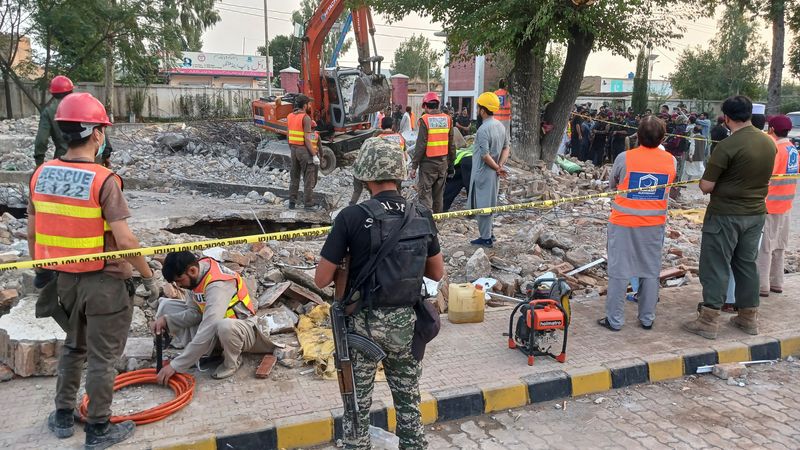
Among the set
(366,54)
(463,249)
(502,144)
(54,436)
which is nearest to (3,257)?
(54,436)

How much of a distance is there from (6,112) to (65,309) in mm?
26900

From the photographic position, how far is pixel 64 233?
10.7 feet

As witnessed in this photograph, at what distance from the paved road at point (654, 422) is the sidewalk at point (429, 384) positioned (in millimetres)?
163

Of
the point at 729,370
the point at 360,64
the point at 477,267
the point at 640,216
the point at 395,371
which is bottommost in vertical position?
the point at 729,370

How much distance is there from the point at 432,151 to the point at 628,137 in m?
8.28

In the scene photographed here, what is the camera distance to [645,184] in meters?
5.18

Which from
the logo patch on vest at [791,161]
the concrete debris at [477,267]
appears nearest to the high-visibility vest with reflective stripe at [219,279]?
the concrete debris at [477,267]

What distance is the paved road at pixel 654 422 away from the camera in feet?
12.7

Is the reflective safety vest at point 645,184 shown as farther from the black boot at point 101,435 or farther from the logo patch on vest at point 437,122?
the black boot at point 101,435

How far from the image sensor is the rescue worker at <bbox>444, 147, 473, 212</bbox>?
915 cm

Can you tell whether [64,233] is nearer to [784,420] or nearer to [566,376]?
[566,376]

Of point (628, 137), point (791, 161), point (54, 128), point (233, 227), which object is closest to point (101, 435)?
point (54, 128)

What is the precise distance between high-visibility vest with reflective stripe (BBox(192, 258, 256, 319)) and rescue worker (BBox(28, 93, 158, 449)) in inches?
29.2

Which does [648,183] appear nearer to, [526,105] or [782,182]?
[782,182]
